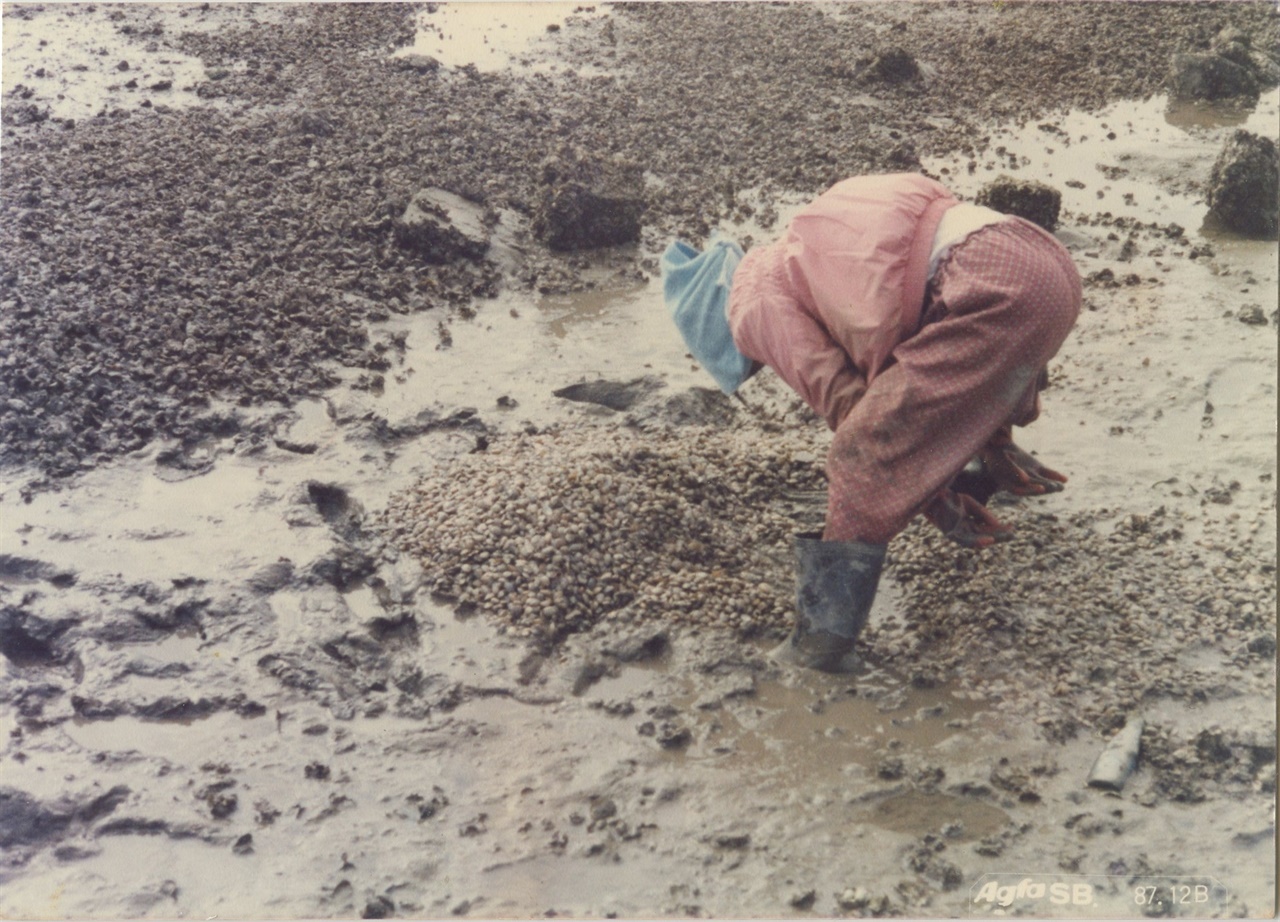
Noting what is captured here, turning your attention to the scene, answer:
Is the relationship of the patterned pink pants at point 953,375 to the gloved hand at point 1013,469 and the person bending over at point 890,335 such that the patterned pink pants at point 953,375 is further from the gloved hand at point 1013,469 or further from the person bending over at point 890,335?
the gloved hand at point 1013,469

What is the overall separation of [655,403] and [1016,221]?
209 centimetres

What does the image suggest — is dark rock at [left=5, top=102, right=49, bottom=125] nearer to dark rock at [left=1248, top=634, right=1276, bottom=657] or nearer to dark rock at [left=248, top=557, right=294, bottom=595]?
dark rock at [left=248, top=557, right=294, bottom=595]

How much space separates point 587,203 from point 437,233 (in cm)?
84

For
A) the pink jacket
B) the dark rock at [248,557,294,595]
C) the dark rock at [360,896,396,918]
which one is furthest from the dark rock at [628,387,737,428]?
the dark rock at [360,896,396,918]

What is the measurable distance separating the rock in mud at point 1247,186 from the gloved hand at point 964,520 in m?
3.68

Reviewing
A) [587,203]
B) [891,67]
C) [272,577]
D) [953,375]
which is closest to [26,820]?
[272,577]

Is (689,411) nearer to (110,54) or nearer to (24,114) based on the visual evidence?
(24,114)

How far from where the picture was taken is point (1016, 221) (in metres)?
3.15

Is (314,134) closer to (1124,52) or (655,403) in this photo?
(655,403)

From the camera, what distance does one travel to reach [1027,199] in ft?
20.2

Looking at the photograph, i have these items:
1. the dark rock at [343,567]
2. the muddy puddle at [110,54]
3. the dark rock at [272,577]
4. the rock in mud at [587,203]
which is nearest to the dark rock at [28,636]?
the dark rock at [272,577]

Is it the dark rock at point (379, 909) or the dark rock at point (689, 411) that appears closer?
the dark rock at point (379, 909)

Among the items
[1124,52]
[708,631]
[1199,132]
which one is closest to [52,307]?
[708,631]

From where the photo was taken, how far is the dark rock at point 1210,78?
8.02 metres
